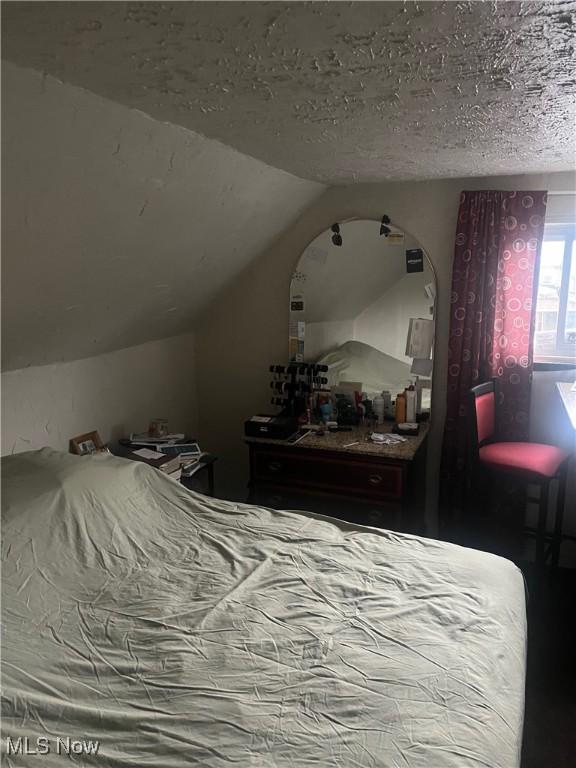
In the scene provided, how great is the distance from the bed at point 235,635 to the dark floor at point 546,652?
64cm

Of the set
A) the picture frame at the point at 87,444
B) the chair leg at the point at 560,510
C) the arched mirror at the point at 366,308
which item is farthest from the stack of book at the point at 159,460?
the chair leg at the point at 560,510

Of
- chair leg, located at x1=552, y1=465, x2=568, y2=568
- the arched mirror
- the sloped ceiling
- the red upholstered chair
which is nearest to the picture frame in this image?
the sloped ceiling

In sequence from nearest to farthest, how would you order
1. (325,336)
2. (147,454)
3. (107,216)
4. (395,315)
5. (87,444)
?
1. (107,216)
2. (87,444)
3. (147,454)
4. (395,315)
5. (325,336)

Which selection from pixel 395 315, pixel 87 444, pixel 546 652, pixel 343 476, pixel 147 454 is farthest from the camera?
pixel 395 315

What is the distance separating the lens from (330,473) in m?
2.92

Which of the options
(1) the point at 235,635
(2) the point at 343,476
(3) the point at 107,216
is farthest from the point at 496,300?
(1) the point at 235,635

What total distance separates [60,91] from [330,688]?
160cm

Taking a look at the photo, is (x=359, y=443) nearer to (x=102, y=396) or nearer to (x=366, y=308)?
(x=366, y=308)

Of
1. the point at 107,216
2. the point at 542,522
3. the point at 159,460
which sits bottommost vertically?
the point at 542,522

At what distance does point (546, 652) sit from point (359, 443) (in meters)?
1.26

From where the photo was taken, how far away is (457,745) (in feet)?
4.00

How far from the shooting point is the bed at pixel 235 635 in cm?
123

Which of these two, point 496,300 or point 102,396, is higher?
point 496,300

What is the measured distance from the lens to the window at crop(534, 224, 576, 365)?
3.03m
